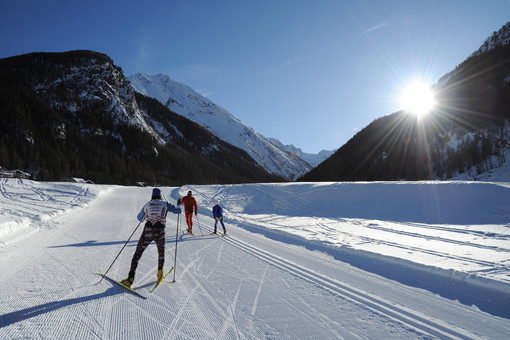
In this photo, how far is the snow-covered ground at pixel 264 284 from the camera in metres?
3.54

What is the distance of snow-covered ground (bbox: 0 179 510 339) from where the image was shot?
11.6 ft

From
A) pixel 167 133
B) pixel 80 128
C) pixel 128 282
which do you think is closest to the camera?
pixel 128 282

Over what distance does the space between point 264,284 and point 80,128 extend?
126 meters

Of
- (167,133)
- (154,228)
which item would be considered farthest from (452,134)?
(167,133)

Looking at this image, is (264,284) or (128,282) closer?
(128,282)

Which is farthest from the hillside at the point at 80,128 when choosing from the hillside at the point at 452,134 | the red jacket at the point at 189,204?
the red jacket at the point at 189,204

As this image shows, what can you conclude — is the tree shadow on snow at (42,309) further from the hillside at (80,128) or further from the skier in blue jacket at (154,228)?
the hillside at (80,128)

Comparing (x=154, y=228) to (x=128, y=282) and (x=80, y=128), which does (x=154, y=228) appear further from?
(x=80, y=128)

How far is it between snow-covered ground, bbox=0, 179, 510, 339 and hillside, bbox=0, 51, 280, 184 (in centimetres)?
8583

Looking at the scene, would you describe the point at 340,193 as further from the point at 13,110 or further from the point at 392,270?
the point at 13,110

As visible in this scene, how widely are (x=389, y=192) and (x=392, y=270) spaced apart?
14.6m

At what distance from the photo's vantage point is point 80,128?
10362 centimetres

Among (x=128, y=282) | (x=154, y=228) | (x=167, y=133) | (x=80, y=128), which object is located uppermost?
(x=167, y=133)

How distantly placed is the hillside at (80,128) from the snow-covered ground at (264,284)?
8583 cm
